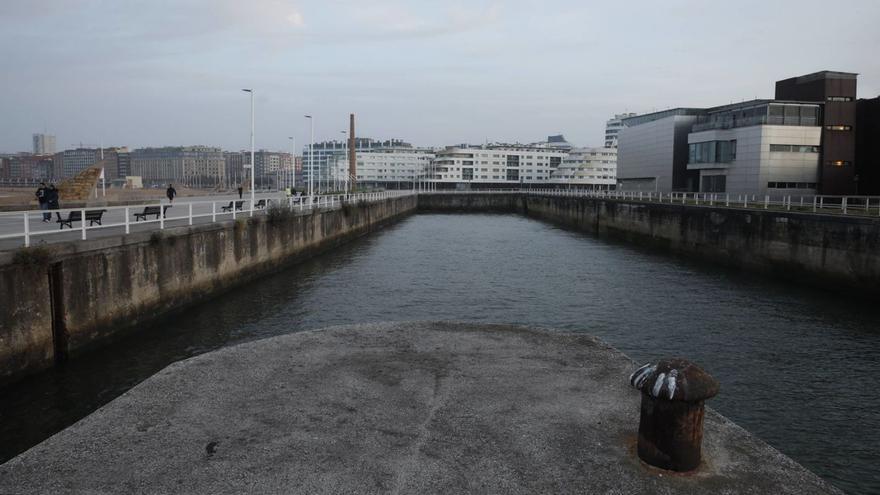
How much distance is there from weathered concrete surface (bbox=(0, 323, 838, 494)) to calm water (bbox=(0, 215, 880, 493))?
288 centimetres

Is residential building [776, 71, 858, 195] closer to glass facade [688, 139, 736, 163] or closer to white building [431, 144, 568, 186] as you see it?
glass facade [688, 139, 736, 163]

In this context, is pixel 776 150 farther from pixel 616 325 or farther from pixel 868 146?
pixel 616 325

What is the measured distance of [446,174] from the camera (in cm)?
18788

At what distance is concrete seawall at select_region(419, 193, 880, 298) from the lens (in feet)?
85.7

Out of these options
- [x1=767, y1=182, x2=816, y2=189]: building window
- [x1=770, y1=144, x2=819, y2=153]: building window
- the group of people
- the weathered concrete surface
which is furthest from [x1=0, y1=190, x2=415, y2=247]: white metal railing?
[x1=770, y1=144, x2=819, y2=153]: building window

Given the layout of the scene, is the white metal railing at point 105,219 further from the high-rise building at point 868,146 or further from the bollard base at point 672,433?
the high-rise building at point 868,146

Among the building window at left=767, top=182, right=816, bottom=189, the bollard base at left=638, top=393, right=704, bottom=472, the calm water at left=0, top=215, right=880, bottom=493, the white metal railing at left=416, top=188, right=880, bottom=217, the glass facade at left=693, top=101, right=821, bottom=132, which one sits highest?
the glass facade at left=693, top=101, right=821, bottom=132

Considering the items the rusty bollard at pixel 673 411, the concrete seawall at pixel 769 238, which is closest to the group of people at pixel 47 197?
the rusty bollard at pixel 673 411

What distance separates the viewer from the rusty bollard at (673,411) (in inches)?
271

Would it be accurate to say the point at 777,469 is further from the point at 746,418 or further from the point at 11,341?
the point at 11,341

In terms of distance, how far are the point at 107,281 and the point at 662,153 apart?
78.1m

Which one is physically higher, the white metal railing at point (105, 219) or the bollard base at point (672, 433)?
the white metal railing at point (105, 219)

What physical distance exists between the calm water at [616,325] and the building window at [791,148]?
A: 97.1 ft

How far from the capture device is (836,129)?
60.8 meters
